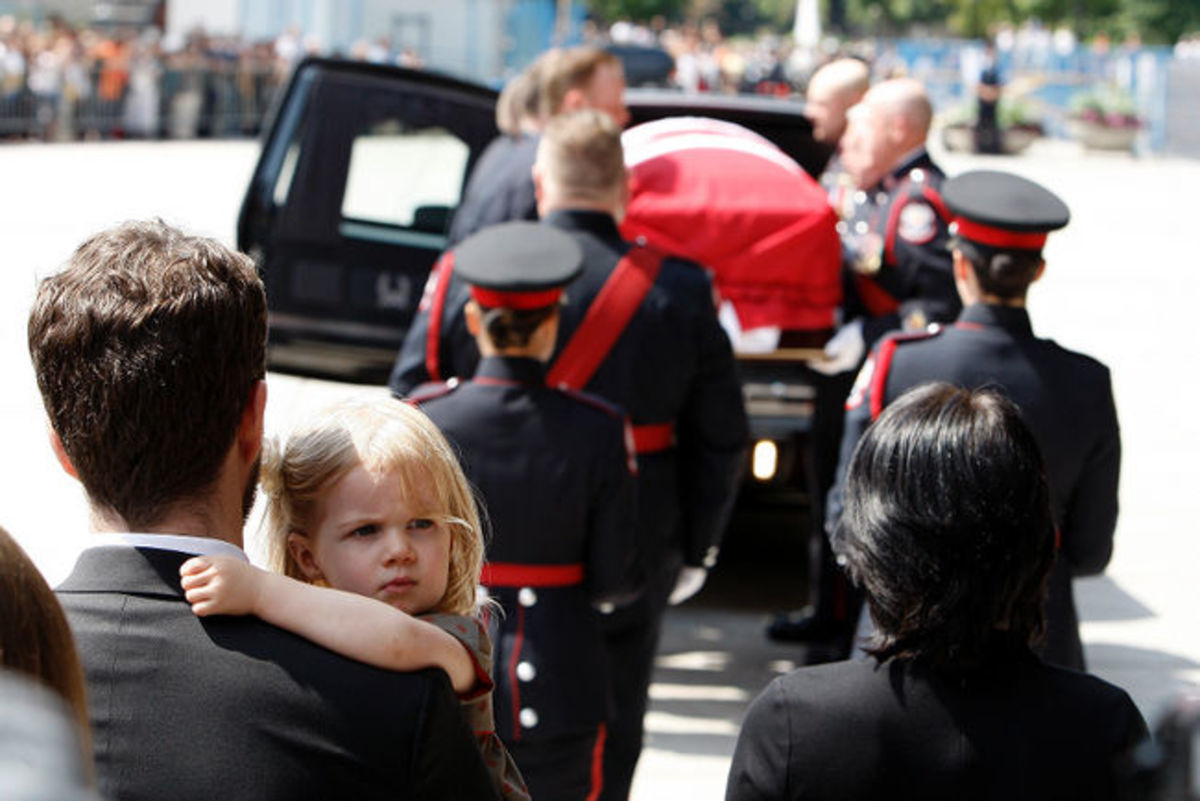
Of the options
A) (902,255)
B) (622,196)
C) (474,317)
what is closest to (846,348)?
(902,255)

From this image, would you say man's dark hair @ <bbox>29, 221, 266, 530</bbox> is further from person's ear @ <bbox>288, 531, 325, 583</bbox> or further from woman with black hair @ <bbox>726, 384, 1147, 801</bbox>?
woman with black hair @ <bbox>726, 384, 1147, 801</bbox>

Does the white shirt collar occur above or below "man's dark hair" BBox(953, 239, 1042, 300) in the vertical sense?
above

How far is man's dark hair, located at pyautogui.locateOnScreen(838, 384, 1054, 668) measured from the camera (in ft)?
7.92

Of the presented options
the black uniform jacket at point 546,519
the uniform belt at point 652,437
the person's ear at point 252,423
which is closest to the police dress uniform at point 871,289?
the uniform belt at point 652,437

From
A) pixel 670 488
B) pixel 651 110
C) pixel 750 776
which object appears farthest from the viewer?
pixel 651 110

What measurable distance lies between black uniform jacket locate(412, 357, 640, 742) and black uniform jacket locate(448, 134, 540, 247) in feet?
6.03

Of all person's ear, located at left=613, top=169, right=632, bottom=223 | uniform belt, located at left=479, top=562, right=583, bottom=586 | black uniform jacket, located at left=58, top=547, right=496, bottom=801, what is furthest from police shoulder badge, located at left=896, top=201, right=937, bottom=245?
black uniform jacket, located at left=58, top=547, right=496, bottom=801

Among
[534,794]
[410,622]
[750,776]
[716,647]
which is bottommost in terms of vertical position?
[716,647]

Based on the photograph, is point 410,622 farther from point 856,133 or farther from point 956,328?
point 856,133

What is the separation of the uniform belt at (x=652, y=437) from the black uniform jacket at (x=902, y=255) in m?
1.12

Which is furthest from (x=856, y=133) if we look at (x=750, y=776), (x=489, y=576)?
(x=750, y=776)

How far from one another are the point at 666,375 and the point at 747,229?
1114mm

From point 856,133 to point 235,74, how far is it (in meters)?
29.5

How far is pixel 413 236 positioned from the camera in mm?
7379
